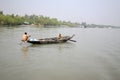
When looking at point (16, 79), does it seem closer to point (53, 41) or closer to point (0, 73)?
point (0, 73)

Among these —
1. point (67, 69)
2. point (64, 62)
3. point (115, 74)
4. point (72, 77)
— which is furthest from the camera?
point (64, 62)

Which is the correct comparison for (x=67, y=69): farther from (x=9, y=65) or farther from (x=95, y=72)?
(x=9, y=65)

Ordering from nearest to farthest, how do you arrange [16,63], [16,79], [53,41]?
[16,79] → [16,63] → [53,41]

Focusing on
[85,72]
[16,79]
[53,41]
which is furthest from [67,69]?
[53,41]

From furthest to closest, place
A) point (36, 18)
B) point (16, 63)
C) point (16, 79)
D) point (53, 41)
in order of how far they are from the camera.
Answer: point (36, 18)
point (53, 41)
point (16, 63)
point (16, 79)

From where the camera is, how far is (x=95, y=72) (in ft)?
31.8

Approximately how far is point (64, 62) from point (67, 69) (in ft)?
5.69

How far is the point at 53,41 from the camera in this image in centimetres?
2022

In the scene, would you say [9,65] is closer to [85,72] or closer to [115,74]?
[85,72]

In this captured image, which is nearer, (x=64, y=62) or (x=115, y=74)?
(x=115, y=74)

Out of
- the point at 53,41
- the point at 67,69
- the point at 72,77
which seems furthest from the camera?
the point at 53,41

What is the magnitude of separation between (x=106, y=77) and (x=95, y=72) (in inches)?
36.0

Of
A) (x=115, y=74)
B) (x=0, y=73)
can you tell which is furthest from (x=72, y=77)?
(x=0, y=73)

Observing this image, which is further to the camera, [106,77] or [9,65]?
[9,65]
